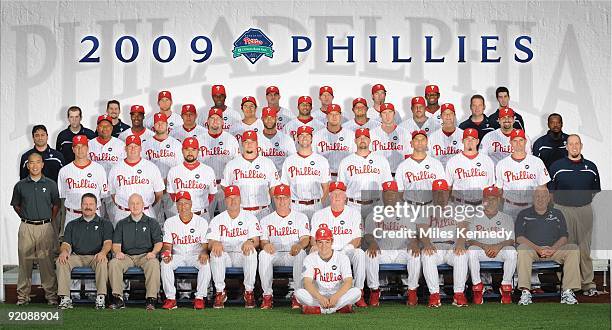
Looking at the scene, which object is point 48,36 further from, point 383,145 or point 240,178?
point 383,145

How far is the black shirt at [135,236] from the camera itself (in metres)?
11.9

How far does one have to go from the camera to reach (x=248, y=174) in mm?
12406

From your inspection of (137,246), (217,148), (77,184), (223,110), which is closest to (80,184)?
(77,184)

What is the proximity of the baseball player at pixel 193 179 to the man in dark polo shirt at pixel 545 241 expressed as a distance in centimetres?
289

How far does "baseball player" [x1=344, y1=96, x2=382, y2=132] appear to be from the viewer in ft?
42.2

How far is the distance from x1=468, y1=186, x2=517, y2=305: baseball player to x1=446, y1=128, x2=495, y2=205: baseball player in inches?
3.5

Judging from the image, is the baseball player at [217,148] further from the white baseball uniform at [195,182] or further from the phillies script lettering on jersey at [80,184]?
the phillies script lettering on jersey at [80,184]

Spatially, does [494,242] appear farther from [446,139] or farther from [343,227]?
[343,227]

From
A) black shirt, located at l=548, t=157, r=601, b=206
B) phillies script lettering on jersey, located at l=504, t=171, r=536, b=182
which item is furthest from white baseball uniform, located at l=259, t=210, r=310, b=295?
black shirt, located at l=548, t=157, r=601, b=206

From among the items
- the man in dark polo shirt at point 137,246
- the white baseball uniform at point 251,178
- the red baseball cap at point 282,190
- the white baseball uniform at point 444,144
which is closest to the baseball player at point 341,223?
the red baseball cap at point 282,190

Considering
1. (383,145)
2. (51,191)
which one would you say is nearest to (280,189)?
(383,145)

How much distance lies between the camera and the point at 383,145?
42.2 ft

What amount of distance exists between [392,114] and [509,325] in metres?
2.82

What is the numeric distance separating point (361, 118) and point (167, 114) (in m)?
1.92
